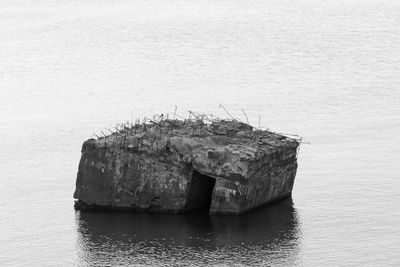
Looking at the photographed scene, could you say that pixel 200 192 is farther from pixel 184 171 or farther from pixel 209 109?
pixel 209 109

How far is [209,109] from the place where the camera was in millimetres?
122000

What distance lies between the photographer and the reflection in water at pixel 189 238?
7175cm

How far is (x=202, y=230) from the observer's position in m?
76.8

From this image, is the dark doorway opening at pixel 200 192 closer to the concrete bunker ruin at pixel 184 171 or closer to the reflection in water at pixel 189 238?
the concrete bunker ruin at pixel 184 171

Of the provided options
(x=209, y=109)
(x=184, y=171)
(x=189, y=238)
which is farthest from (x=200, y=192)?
(x=209, y=109)

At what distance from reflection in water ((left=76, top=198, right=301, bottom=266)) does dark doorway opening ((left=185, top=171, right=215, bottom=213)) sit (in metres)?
1.06

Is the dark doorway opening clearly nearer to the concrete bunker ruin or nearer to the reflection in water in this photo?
the concrete bunker ruin

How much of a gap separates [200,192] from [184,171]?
112 inches

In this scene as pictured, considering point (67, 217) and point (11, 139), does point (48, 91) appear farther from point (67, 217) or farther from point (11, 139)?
point (67, 217)

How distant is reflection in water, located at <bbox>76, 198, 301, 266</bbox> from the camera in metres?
71.8

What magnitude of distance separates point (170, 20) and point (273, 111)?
68.2 meters

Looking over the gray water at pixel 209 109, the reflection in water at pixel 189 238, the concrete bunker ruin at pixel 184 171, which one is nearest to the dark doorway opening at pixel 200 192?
the concrete bunker ruin at pixel 184 171

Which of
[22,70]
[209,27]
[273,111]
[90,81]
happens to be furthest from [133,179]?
[209,27]

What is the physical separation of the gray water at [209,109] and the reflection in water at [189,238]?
0.44ft
